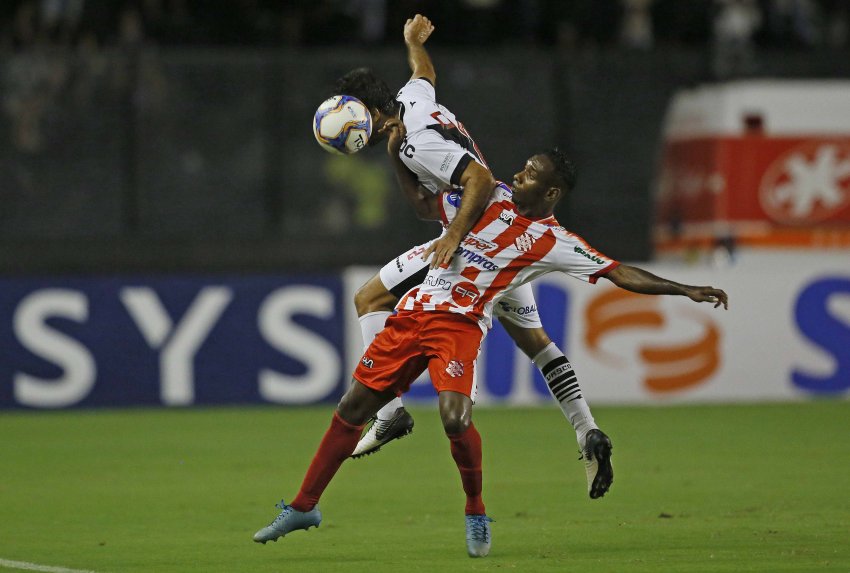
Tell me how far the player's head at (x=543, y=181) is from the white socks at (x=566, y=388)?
3.56 ft

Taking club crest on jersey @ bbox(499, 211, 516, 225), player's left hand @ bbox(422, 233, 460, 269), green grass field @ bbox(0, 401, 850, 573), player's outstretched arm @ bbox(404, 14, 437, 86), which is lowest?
green grass field @ bbox(0, 401, 850, 573)

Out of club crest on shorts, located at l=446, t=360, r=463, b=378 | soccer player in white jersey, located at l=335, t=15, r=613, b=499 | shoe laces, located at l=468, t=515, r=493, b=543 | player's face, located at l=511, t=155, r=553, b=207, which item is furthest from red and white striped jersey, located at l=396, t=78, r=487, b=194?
shoe laces, located at l=468, t=515, r=493, b=543

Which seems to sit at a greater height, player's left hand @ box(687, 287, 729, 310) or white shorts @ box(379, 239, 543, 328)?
player's left hand @ box(687, 287, 729, 310)

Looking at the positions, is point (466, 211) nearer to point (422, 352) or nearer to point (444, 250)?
point (444, 250)

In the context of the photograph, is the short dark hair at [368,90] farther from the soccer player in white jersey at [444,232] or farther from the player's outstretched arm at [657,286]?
the player's outstretched arm at [657,286]

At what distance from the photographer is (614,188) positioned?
Answer: 2044 cm

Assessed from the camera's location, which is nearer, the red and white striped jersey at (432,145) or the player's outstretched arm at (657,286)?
the player's outstretched arm at (657,286)

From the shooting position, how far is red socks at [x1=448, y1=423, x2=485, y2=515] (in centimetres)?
795

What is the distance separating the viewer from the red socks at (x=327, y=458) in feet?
26.7

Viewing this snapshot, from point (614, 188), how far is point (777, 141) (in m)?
3.39

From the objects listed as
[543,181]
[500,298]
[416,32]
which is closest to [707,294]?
[543,181]

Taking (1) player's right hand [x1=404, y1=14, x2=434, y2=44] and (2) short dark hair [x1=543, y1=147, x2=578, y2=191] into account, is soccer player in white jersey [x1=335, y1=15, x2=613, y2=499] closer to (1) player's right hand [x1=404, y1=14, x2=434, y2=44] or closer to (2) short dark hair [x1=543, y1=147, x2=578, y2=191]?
(1) player's right hand [x1=404, y1=14, x2=434, y2=44]

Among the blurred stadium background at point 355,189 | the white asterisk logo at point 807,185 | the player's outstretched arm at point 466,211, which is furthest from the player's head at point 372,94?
the white asterisk logo at point 807,185

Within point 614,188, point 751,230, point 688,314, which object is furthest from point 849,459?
point 614,188
